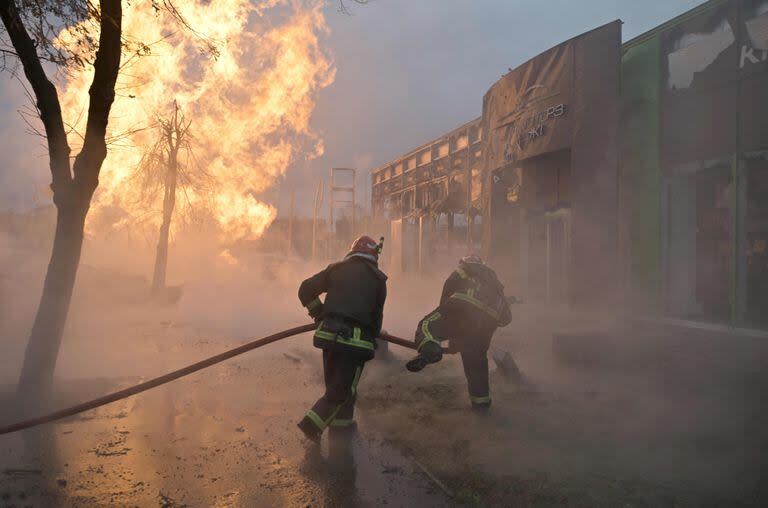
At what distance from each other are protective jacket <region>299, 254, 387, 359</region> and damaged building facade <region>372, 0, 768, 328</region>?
5.73 metres

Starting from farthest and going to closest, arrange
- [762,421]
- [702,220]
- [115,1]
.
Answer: [702,220], [115,1], [762,421]

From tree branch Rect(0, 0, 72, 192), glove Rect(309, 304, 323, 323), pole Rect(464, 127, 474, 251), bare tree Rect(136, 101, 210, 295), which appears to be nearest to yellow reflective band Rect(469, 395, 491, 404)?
glove Rect(309, 304, 323, 323)

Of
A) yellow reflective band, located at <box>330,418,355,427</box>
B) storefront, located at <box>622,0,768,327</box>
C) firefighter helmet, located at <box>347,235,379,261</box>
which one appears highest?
storefront, located at <box>622,0,768,327</box>

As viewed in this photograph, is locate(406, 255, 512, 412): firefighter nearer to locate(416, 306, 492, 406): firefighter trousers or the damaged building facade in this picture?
locate(416, 306, 492, 406): firefighter trousers

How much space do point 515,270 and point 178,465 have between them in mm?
10798

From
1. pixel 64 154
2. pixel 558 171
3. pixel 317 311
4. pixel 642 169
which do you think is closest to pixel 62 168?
pixel 64 154

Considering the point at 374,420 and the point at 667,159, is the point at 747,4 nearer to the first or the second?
the point at 667,159

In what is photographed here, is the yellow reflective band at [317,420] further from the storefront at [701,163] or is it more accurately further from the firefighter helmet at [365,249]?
the storefront at [701,163]

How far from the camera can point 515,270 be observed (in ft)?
44.6

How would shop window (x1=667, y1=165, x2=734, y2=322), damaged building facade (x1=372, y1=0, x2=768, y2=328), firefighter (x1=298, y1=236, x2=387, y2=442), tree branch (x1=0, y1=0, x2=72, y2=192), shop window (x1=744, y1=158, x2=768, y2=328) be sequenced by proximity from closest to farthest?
firefighter (x1=298, y1=236, x2=387, y2=442) → tree branch (x1=0, y1=0, x2=72, y2=192) → shop window (x1=744, y1=158, x2=768, y2=328) → damaged building facade (x1=372, y1=0, x2=768, y2=328) → shop window (x1=667, y1=165, x2=734, y2=322)

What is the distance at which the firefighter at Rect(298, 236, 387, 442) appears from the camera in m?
4.62

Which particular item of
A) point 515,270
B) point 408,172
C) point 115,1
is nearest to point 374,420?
point 115,1

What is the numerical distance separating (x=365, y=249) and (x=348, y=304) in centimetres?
63

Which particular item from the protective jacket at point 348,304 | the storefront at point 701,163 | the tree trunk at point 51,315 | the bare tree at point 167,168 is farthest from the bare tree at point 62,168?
the bare tree at point 167,168
